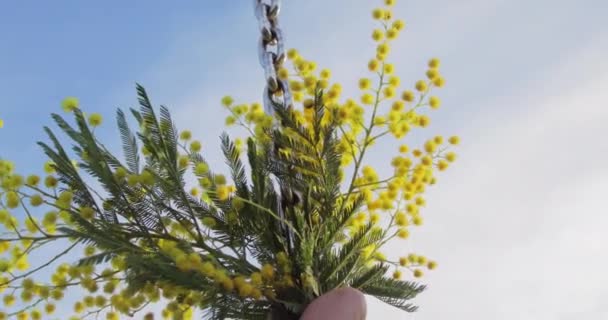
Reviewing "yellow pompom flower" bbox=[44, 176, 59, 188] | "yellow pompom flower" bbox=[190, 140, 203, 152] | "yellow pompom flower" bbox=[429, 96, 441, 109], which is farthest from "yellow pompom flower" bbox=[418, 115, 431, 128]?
"yellow pompom flower" bbox=[44, 176, 59, 188]

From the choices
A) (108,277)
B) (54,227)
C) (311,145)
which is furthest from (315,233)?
(54,227)

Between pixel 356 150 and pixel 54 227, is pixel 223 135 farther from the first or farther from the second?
pixel 54 227

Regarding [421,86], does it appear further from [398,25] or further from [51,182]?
[51,182]

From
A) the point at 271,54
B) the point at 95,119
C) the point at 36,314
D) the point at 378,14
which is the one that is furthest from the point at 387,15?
the point at 36,314

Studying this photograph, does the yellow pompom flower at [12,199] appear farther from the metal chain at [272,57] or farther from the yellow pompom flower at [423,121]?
the yellow pompom flower at [423,121]

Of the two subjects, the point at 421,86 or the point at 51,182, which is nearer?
the point at 51,182

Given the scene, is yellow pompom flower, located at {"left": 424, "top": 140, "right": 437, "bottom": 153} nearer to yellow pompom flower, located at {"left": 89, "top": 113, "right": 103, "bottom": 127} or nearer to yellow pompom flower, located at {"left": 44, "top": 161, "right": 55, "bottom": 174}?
yellow pompom flower, located at {"left": 89, "top": 113, "right": 103, "bottom": 127}
